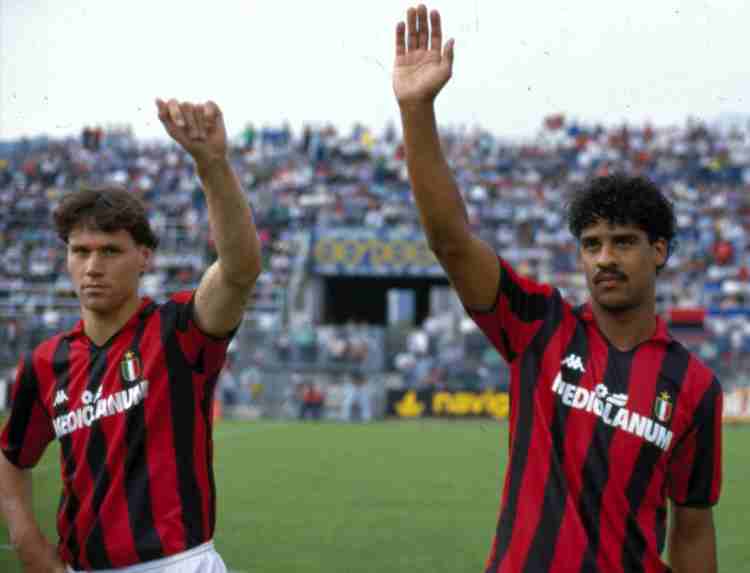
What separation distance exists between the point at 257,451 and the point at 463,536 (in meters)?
6.85

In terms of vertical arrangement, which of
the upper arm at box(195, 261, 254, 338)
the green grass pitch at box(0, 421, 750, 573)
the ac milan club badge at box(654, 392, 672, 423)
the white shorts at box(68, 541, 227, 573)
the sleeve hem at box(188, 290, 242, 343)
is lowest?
the green grass pitch at box(0, 421, 750, 573)

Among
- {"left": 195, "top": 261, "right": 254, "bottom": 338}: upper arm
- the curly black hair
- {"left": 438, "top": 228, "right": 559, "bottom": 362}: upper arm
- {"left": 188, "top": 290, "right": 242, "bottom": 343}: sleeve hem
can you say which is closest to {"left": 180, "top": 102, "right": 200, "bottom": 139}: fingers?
{"left": 195, "top": 261, "right": 254, "bottom": 338}: upper arm

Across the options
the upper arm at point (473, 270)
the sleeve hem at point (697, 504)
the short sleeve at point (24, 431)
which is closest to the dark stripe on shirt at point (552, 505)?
the upper arm at point (473, 270)

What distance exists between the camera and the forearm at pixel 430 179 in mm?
2449

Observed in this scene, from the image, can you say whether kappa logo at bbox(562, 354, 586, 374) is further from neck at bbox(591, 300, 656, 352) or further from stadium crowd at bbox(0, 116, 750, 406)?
stadium crowd at bbox(0, 116, 750, 406)

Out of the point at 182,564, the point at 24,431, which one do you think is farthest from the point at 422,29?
the point at 24,431

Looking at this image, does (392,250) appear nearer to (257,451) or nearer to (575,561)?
(257,451)

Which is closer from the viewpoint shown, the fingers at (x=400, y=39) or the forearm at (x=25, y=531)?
the fingers at (x=400, y=39)

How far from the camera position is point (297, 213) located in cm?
2869

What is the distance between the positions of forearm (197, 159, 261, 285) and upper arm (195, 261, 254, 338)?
0.03 meters

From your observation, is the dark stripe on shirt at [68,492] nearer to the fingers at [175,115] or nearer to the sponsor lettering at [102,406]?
the sponsor lettering at [102,406]

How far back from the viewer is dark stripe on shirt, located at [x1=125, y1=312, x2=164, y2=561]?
2768mm

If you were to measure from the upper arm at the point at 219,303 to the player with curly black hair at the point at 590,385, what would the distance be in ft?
2.02

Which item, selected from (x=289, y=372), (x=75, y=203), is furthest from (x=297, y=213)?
(x=75, y=203)
